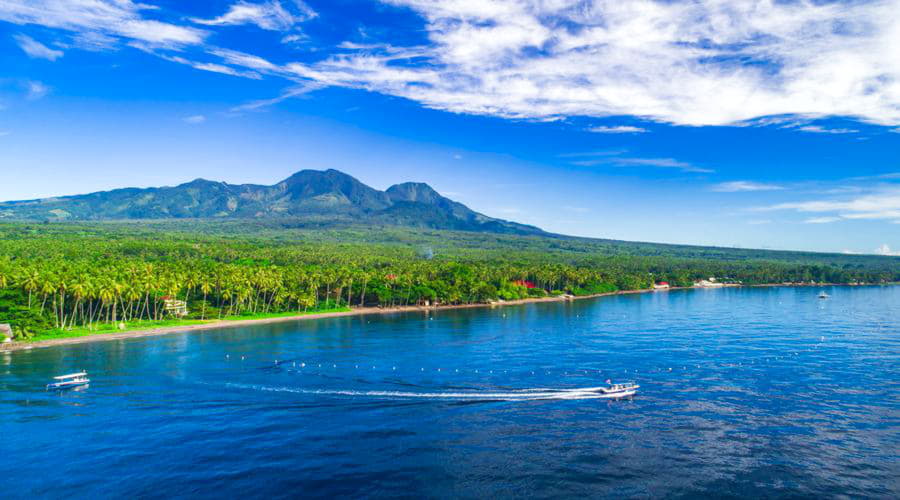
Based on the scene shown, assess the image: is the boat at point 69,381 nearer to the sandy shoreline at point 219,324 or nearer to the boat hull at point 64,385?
the boat hull at point 64,385

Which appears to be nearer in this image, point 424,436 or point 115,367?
point 424,436

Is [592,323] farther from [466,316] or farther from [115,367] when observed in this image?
[115,367]

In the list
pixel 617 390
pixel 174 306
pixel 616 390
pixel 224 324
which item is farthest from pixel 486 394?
pixel 174 306

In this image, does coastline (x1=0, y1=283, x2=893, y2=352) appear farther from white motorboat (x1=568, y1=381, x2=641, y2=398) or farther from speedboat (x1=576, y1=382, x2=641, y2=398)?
speedboat (x1=576, y1=382, x2=641, y2=398)

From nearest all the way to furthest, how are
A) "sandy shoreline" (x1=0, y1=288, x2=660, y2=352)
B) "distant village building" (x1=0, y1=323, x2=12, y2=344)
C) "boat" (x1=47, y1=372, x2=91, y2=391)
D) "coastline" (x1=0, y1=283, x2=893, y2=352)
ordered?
1. "boat" (x1=47, y1=372, x2=91, y2=391)
2. "distant village building" (x1=0, y1=323, x2=12, y2=344)
3. "sandy shoreline" (x1=0, y1=288, x2=660, y2=352)
4. "coastline" (x1=0, y1=283, x2=893, y2=352)

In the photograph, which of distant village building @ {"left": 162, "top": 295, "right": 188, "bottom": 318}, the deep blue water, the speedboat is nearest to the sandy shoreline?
the deep blue water

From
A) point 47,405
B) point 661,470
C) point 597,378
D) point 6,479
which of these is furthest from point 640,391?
point 47,405
